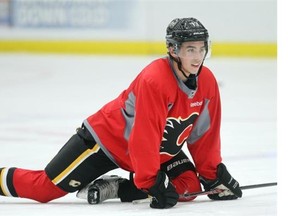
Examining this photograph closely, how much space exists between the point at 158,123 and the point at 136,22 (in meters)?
7.01

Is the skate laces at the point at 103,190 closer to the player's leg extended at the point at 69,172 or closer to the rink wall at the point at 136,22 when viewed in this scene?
the player's leg extended at the point at 69,172

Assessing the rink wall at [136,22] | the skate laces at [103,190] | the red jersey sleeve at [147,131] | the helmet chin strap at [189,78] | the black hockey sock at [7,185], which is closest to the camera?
the red jersey sleeve at [147,131]

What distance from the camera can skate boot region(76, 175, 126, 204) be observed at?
121 inches

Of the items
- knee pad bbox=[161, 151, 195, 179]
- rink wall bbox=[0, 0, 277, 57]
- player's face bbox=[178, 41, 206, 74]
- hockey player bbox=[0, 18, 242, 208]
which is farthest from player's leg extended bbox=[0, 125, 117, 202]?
rink wall bbox=[0, 0, 277, 57]

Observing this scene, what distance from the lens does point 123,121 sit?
9.98ft

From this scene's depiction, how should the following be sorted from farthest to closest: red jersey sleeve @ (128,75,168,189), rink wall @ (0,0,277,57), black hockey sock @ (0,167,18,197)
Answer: rink wall @ (0,0,277,57) → black hockey sock @ (0,167,18,197) → red jersey sleeve @ (128,75,168,189)

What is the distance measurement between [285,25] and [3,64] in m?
7.63

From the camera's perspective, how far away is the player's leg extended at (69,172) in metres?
3.10

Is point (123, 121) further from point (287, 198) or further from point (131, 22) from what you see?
point (131, 22)

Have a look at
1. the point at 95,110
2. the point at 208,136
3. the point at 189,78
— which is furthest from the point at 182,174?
the point at 95,110

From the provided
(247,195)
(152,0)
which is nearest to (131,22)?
(152,0)

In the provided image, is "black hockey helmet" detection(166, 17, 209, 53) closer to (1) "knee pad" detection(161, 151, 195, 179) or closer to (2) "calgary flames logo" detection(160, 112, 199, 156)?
(2) "calgary flames logo" detection(160, 112, 199, 156)

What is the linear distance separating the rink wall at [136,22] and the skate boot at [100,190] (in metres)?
6.66

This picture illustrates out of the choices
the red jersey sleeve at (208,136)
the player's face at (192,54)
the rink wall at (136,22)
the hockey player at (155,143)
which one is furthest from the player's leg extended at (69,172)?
the rink wall at (136,22)
